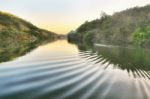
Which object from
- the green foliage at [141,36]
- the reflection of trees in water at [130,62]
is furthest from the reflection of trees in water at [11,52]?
the green foliage at [141,36]

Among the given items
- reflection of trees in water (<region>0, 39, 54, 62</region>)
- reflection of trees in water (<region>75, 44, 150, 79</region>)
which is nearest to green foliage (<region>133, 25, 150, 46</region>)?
reflection of trees in water (<region>75, 44, 150, 79</region>)

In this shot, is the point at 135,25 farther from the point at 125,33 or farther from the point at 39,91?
the point at 39,91

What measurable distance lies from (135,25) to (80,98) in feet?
240

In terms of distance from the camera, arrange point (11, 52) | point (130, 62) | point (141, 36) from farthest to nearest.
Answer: point (141, 36), point (11, 52), point (130, 62)

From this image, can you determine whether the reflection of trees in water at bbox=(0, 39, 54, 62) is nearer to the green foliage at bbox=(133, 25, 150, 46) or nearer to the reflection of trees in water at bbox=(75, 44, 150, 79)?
the reflection of trees in water at bbox=(75, 44, 150, 79)

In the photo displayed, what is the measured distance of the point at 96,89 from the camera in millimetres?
12453

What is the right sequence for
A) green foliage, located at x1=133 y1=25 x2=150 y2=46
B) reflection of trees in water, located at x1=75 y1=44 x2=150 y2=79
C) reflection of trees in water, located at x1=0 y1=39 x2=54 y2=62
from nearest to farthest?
reflection of trees in water, located at x1=75 y1=44 x2=150 y2=79, reflection of trees in water, located at x1=0 y1=39 x2=54 y2=62, green foliage, located at x1=133 y1=25 x2=150 y2=46

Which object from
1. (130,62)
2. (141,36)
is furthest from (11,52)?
(141,36)

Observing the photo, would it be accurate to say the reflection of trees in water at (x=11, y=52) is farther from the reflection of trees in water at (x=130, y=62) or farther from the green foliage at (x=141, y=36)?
the green foliage at (x=141, y=36)

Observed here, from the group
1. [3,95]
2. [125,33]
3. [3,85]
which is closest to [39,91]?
[3,95]

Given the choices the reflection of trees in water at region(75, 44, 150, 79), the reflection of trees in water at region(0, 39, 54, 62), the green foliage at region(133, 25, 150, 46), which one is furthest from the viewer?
the green foliage at region(133, 25, 150, 46)

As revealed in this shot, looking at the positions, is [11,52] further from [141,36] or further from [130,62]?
[141,36]

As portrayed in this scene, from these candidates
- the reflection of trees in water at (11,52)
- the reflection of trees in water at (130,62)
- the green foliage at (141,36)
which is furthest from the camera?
the green foliage at (141,36)

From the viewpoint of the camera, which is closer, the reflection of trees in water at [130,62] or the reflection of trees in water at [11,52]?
the reflection of trees in water at [130,62]
